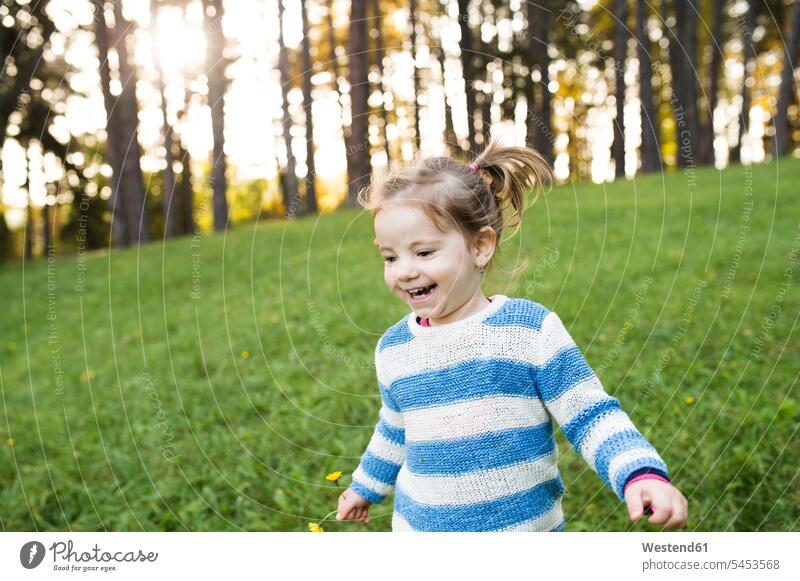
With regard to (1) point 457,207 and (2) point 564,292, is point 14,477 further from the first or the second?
(2) point 564,292

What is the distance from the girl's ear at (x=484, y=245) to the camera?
5.74 ft

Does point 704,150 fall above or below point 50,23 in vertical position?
below

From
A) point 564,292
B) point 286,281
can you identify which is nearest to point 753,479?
point 564,292

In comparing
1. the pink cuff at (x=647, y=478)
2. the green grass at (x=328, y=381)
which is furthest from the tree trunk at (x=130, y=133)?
the pink cuff at (x=647, y=478)

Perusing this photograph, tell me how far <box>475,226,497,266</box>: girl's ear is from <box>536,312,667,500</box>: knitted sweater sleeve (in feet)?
0.72

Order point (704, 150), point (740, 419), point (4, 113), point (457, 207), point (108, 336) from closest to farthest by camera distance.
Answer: point (457, 207)
point (740, 419)
point (108, 336)
point (4, 113)
point (704, 150)

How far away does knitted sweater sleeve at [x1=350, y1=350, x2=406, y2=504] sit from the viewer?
1.92 metres

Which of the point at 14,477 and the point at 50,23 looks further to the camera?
the point at 50,23

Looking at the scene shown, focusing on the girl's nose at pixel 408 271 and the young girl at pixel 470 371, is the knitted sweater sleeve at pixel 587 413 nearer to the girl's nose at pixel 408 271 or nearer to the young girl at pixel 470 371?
the young girl at pixel 470 371

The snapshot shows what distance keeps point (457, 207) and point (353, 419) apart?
1.95m

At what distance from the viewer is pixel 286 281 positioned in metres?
6.58

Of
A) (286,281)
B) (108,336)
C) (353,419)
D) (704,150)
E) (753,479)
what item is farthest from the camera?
(704,150)
